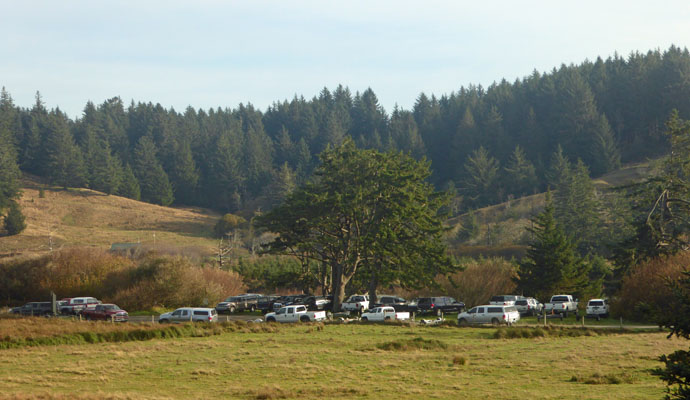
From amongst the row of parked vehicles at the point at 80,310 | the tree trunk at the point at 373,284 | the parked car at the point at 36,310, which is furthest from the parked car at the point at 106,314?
the tree trunk at the point at 373,284

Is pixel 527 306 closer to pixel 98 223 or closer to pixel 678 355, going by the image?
pixel 678 355

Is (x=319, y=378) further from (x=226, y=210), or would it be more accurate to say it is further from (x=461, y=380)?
(x=226, y=210)

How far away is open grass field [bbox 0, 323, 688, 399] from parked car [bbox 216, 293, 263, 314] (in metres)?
18.5

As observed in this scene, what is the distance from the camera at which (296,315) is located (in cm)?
5312

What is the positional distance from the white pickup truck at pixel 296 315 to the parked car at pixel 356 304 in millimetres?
7264

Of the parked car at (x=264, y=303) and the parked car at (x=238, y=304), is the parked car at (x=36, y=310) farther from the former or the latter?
the parked car at (x=264, y=303)

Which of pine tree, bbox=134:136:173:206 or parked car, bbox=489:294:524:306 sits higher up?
pine tree, bbox=134:136:173:206

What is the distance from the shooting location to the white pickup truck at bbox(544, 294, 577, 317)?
55188 mm

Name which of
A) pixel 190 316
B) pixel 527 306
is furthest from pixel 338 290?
pixel 527 306

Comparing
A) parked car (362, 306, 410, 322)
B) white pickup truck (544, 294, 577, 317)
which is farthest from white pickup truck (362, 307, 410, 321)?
white pickup truck (544, 294, 577, 317)

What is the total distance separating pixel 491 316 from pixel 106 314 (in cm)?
2927

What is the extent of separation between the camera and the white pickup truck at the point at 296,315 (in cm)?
5309

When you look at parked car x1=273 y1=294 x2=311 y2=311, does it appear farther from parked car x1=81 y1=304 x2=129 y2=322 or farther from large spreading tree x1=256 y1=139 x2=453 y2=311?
parked car x1=81 y1=304 x2=129 y2=322

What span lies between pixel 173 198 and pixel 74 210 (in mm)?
31132
